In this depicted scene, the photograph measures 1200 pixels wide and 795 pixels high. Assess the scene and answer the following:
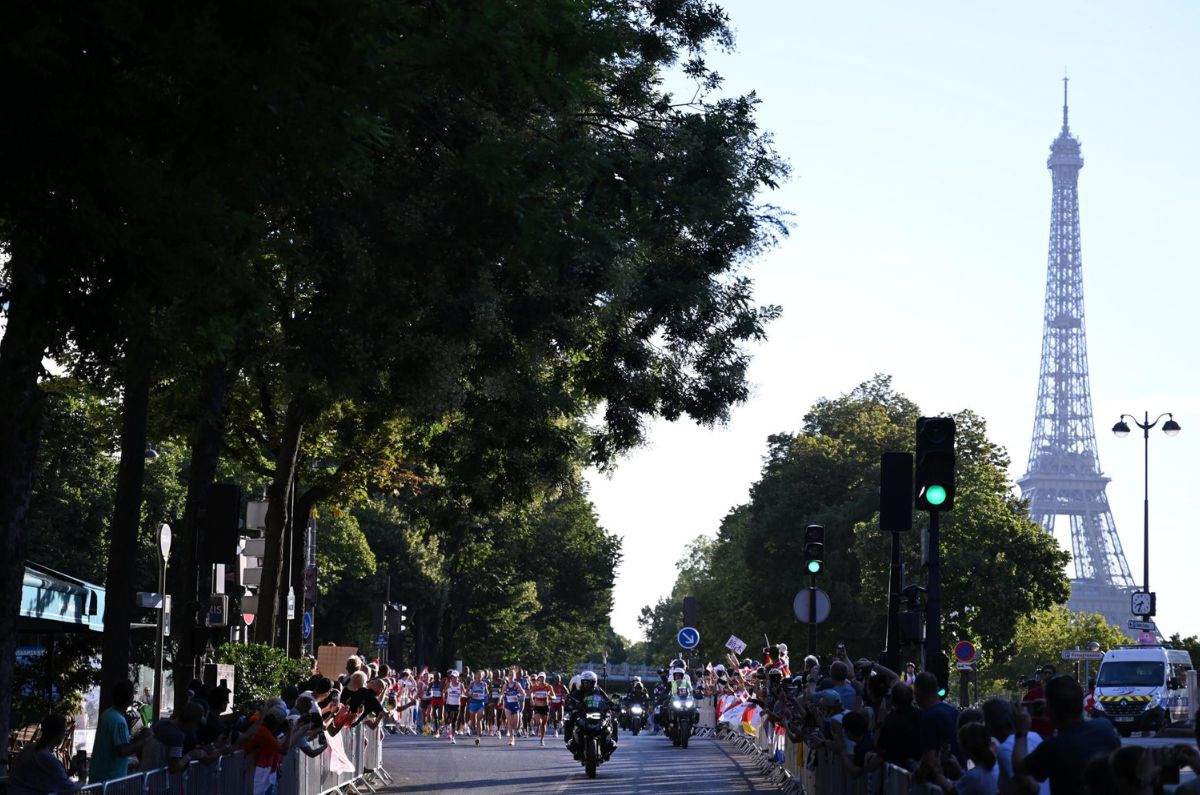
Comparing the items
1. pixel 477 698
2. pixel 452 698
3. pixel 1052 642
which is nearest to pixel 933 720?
pixel 477 698

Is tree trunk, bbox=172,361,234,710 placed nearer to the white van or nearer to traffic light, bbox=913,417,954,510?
traffic light, bbox=913,417,954,510

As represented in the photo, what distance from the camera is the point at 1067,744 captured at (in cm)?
992

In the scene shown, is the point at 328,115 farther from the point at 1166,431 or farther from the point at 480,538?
the point at 480,538

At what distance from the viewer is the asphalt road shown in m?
27.0

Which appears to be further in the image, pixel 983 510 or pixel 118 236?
pixel 983 510

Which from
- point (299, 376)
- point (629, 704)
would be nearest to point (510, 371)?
point (299, 376)

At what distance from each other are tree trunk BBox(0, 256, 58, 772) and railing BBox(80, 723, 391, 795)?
4.61ft

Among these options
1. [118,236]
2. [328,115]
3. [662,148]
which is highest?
[662,148]

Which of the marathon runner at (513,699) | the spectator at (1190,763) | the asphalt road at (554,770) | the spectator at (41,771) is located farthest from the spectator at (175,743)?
the marathon runner at (513,699)

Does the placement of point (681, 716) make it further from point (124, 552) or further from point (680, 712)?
point (124, 552)

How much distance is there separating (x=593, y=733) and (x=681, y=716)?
34.1 feet

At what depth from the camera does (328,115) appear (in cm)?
1222

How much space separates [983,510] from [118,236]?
6182 cm

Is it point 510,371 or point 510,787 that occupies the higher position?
point 510,371
